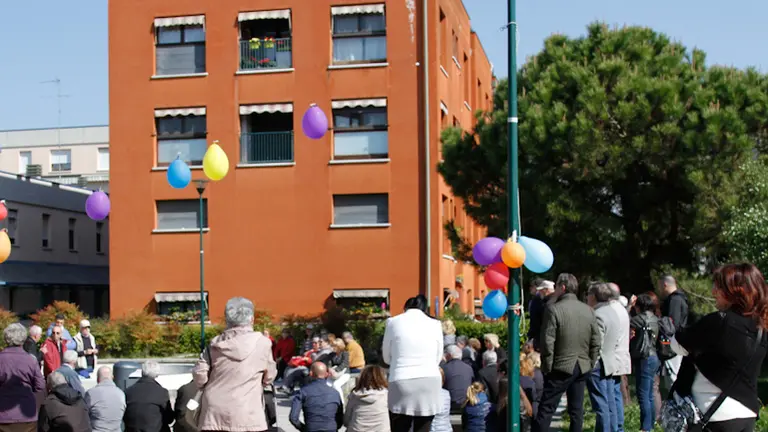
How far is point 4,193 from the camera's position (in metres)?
39.6

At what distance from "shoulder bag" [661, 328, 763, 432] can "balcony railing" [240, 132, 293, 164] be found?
26130 millimetres

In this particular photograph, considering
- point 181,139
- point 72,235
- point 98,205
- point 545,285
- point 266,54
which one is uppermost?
point 266,54

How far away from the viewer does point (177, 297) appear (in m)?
31.2

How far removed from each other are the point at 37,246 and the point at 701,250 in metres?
30.2

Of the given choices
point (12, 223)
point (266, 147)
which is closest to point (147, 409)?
point (266, 147)

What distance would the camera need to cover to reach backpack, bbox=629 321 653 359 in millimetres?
11648

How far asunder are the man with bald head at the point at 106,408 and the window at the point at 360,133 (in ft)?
68.1

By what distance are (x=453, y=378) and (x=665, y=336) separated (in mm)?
2663

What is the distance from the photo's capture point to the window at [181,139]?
104ft

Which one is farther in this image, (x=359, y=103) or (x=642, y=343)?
(x=359, y=103)

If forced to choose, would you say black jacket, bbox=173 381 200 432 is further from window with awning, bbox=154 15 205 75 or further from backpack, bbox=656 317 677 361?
window with awning, bbox=154 15 205 75

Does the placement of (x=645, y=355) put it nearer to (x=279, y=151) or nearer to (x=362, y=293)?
(x=362, y=293)

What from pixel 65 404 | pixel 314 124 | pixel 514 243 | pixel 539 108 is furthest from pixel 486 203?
pixel 65 404

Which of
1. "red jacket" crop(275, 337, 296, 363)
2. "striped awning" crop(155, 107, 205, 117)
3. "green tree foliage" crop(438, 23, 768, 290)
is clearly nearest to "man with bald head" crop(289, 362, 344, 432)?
"green tree foliage" crop(438, 23, 768, 290)
